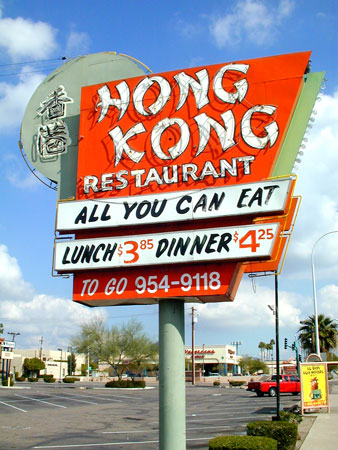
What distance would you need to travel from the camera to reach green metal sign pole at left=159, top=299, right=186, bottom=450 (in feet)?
27.0

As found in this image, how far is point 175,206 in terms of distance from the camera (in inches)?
339

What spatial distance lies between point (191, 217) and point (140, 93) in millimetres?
2813

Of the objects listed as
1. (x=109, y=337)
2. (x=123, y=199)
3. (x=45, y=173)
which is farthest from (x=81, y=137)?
(x=109, y=337)

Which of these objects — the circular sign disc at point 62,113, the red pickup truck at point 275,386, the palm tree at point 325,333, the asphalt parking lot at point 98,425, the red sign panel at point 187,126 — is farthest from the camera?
the palm tree at point 325,333

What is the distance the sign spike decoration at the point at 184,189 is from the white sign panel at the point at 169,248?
0.7 inches

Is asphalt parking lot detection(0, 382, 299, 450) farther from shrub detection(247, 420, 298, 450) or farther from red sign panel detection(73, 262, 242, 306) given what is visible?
red sign panel detection(73, 262, 242, 306)

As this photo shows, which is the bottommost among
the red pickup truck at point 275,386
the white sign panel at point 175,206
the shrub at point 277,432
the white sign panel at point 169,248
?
the red pickup truck at point 275,386

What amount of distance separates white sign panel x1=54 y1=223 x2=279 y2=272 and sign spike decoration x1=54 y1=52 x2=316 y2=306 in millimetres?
18

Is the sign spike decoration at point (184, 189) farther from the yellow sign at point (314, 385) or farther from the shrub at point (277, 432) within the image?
the yellow sign at point (314, 385)

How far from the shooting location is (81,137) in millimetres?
9852

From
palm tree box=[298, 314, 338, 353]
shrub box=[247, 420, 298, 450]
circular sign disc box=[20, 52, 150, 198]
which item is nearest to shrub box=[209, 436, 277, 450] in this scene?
shrub box=[247, 420, 298, 450]

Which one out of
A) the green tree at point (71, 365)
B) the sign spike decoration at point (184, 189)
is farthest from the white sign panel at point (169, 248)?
the green tree at point (71, 365)

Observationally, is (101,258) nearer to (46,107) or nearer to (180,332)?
(180,332)

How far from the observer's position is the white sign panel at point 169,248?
7.98 meters
